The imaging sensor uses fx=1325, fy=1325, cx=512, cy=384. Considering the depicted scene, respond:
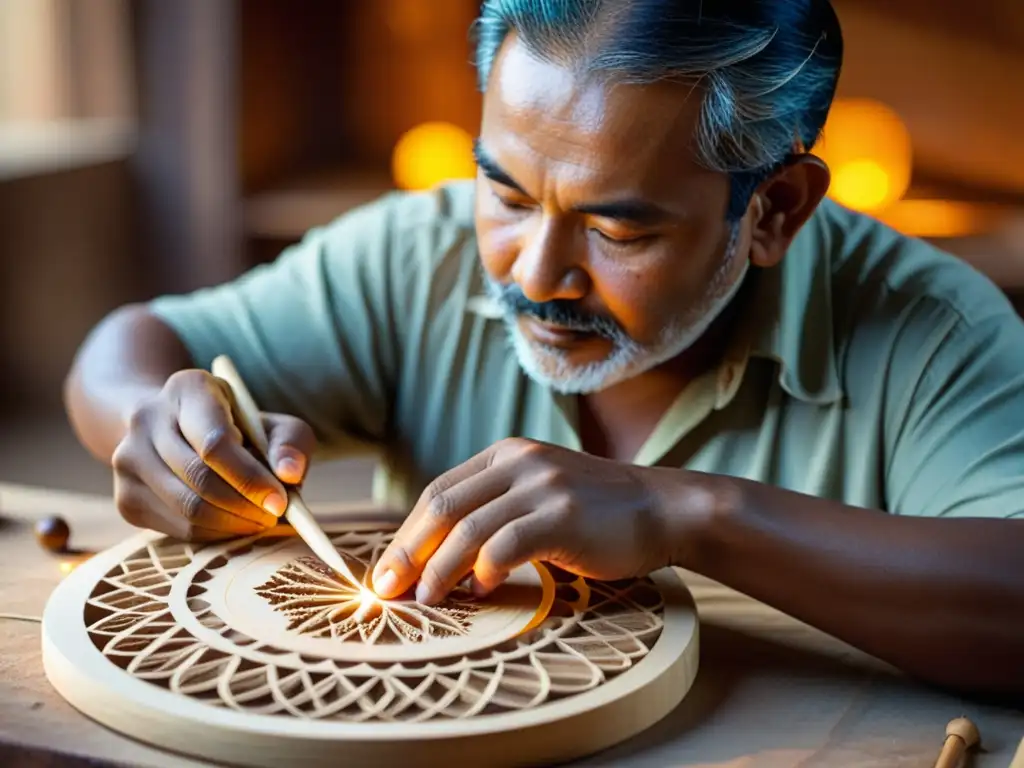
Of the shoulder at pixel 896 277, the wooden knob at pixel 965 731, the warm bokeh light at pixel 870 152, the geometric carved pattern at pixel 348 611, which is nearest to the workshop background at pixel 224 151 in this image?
the warm bokeh light at pixel 870 152

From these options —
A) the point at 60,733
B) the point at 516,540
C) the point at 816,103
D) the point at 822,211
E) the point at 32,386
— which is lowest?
the point at 32,386

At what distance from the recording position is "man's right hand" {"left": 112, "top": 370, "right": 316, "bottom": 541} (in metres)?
1.42

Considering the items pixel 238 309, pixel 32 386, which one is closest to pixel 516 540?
pixel 238 309

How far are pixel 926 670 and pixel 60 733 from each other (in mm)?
802

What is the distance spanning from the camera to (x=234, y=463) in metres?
1.43

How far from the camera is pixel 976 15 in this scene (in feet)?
13.0

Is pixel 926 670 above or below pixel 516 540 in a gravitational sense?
below

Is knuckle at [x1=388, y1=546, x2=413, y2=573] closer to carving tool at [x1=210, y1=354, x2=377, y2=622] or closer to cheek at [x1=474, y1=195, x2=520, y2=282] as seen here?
carving tool at [x1=210, y1=354, x2=377, y2=622]

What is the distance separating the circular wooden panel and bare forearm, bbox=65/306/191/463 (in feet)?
1.22

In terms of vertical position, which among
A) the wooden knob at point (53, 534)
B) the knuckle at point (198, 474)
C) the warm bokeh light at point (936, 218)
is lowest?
the warm bokeh light at point (936, 218)

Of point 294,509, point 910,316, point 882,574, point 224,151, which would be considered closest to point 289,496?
point 294,509

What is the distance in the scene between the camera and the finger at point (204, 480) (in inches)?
56.0

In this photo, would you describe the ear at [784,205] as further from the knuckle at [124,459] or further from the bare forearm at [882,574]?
the knuckle at [124,459]

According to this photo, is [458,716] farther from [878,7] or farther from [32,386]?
[878,7]
